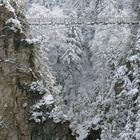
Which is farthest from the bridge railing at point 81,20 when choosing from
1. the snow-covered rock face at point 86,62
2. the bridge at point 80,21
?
the snow-covered rock face at point 86,62

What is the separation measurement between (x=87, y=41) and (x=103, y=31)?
2.16 meters

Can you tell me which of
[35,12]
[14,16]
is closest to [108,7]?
[35,12]

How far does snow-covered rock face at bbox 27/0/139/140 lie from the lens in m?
25.2

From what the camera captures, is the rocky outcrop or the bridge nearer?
the rocky outcrop

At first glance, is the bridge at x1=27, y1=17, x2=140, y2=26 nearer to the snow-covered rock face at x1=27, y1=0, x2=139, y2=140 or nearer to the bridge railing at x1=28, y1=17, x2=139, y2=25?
the bridge railing at x1=28, y1=17, x2=139, y2=25

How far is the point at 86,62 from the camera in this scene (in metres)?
32.2

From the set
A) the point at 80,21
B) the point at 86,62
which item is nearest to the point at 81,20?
the point at 80,21

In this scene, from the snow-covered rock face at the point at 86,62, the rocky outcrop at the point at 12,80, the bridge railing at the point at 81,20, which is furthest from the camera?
the bridge railing at the point at 81,20

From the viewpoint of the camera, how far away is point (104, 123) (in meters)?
24.7

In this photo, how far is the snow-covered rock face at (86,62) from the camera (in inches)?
993

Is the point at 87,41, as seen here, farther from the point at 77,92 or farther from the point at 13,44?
the point at 13,44

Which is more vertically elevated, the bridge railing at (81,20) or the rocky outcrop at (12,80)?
the bridge railing at (81,20)

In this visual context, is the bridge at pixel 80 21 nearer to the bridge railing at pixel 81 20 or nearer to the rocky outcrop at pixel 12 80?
the bridge railing at pixel 81 20

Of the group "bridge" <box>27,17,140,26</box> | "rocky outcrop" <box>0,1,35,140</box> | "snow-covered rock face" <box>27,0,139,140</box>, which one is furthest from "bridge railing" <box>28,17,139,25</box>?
"rocky outcrop" <box>0,1,35,140</box>
